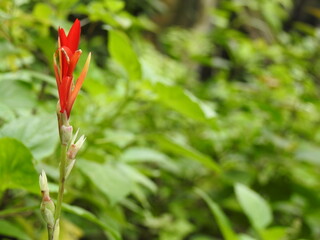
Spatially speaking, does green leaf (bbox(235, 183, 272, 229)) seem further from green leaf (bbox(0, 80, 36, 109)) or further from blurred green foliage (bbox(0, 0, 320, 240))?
green leaf (bbox(0, 80, 36, 109))

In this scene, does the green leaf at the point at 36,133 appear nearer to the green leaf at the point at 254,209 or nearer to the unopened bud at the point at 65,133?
the unopened bud at the point at 65,133

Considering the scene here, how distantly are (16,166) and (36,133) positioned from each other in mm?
98

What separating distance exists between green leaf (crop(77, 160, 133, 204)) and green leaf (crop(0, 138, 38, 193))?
222 mm

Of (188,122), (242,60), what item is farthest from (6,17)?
(242,60)

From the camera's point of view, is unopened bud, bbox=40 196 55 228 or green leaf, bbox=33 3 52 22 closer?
unopened bud, bbox=40 196 55 228

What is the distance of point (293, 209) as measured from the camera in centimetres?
177

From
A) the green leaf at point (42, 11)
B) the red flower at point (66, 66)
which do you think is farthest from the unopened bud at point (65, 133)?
the green leaf at point (42, 11)

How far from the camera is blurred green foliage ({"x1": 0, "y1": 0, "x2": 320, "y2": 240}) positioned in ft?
2.68

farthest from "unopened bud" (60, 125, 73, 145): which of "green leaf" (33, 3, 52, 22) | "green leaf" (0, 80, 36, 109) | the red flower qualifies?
"green leaf" (33, 3, 52, 22)

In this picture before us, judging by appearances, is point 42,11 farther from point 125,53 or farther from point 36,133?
point 36,133

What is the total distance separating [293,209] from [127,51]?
1153 millimetres

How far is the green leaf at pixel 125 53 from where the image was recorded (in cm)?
87

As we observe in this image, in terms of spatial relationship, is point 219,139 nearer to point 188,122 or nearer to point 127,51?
point 188,122

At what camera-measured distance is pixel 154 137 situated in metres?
0.96
